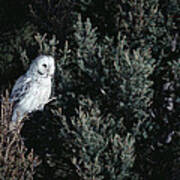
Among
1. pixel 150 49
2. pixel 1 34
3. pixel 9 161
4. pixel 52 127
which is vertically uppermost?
pixel 1 34

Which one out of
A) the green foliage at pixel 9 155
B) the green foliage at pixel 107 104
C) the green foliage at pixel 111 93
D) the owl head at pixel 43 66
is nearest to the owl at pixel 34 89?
the owl head at pixel 43 66

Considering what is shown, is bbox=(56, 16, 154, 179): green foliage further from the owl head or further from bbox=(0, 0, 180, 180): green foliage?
the owl head

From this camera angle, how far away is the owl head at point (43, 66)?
5688 mm

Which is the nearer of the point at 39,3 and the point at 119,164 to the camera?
the point at 119,164

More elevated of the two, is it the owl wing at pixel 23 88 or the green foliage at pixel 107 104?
the owl wing at pixel 23 88

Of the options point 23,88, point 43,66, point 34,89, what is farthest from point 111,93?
point 23,88

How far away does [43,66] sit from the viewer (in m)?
5.96

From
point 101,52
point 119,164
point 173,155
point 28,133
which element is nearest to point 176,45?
point 101,52

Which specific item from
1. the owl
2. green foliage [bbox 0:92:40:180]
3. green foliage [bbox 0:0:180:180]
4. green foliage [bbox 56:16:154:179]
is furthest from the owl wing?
green foliage [bbox 0:92:40:180]

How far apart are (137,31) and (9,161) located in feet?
9.22

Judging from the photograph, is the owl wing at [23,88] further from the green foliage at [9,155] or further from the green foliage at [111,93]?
the green foliage at [9,155]

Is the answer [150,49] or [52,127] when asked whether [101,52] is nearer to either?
[150,49]

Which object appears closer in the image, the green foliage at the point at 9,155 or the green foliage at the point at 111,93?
the green foliage at the point at 9,155

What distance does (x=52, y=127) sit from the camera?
225 inches
